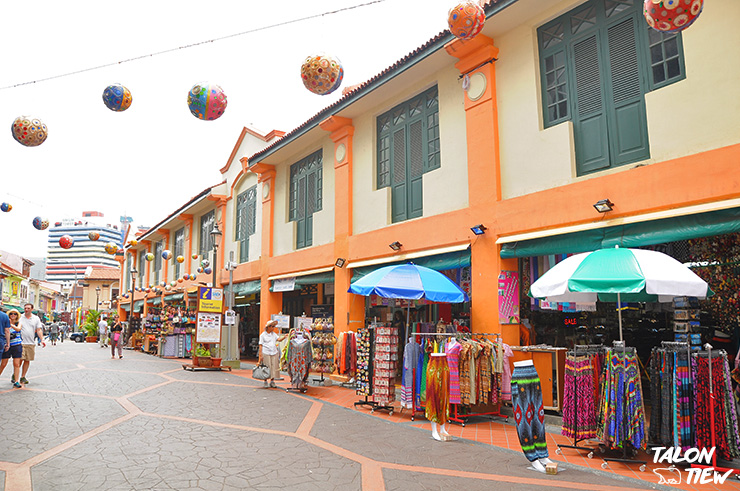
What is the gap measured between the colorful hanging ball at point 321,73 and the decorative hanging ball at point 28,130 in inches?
167

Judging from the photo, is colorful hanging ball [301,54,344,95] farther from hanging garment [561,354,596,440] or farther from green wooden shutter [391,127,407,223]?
green wooden shutter [391,127,407,223]

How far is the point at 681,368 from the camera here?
18.3ft

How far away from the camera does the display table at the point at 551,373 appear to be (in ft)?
25.1

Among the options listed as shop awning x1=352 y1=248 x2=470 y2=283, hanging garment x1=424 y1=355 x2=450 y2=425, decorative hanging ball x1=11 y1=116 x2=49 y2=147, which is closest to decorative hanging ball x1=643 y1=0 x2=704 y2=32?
hanging garment x1=424 y1=355 x2=450 y2=425

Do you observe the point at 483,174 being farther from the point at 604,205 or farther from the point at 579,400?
the point at 579,400

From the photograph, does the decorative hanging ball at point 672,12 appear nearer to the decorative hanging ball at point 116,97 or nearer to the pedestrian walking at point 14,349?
the decorative hanging ball at point 116,97

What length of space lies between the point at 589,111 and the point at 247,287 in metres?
13.5

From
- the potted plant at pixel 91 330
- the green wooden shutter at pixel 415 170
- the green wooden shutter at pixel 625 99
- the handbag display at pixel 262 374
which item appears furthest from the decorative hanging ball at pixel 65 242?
the potted plant at pixel 91 330

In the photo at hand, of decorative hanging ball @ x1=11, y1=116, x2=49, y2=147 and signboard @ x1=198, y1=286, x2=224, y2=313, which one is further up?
decorative hanging ball @ x1=11, y1=116, x2=49, y2=147

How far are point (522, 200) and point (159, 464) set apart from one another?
660cm

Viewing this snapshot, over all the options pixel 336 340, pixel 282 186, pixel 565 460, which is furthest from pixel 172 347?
pixel 565 460

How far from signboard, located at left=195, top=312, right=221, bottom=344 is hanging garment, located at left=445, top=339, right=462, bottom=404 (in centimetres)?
1096

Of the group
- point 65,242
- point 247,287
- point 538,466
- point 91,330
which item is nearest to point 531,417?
point 538,466

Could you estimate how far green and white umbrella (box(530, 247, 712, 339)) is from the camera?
5.40m
